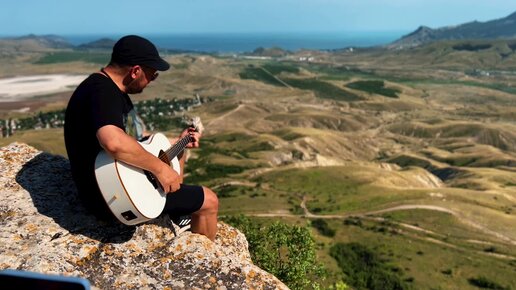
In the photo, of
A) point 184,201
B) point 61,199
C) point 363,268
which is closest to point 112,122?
point 184,201

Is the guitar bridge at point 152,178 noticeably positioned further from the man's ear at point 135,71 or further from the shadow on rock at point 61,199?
the man's ear at point 135,71

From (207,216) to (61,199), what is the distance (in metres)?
3.66

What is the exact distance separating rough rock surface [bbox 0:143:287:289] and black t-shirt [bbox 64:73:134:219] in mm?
758

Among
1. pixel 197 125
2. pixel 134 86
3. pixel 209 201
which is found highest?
pixel 134 86

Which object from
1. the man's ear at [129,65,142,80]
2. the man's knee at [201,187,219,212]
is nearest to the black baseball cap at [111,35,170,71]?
the man's ear at [129,65,142,80]

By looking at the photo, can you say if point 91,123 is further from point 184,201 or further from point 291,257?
point 291,257

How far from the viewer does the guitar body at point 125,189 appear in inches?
352

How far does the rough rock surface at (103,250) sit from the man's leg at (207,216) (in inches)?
22.6

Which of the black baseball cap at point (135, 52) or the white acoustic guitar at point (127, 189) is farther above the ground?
the black baseball cap at point (135, 52)

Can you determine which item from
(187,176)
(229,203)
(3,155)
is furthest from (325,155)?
(3,155)

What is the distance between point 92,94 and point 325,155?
17990 cm

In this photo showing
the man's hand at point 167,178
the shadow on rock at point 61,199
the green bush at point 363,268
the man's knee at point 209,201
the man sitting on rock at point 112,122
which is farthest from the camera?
the green bush at point 363,268

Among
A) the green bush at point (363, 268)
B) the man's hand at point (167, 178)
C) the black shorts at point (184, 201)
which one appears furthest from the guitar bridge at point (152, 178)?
the green bush at point (363, 268)

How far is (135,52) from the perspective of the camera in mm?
9492
